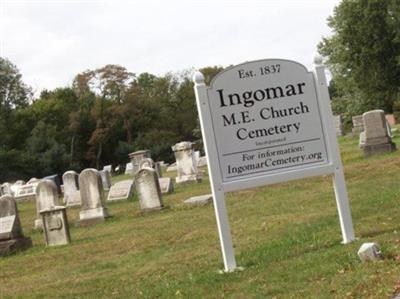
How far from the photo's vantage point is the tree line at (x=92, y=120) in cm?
6284

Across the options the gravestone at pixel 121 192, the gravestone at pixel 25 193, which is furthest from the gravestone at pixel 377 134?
the gravestone at pixel 25 193

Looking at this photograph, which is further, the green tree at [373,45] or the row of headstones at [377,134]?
the green tree at [373,45]

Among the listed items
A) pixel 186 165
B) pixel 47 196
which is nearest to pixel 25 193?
pixel 186 165

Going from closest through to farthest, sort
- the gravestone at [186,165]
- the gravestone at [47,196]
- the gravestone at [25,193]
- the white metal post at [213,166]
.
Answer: the white metal post at [213,166] < the gravestone at [47,196] < the gravestone at [186,165] < the gravestone at [25,193]

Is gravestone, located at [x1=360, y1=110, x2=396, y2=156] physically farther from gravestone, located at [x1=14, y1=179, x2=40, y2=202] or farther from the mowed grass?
gravestone, located at [x1=14, y1=179, x2=40, y2=202]

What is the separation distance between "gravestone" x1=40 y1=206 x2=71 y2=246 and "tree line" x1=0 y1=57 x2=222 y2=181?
42.8 m

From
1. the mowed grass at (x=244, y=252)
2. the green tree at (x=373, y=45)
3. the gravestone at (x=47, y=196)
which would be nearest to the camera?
the mowed grass at (x=244, y=252)

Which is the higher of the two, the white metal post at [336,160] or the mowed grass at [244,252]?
the white metal post at [336,160]

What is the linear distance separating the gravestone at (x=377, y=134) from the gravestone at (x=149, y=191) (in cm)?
765

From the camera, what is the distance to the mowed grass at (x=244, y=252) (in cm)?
682

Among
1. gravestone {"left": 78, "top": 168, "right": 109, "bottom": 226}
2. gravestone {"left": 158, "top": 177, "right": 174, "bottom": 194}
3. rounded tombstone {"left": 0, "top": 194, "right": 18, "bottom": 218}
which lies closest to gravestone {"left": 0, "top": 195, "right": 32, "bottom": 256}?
Result: rounded tombstone {"left": 0, "top": 194, "right": 18, "bottom": 218}

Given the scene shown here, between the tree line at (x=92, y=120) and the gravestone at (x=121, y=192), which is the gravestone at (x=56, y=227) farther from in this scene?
the tree line at (x=92, y=120)

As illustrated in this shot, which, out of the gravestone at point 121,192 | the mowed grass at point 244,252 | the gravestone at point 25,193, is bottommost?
the mowed grass at point 244,252

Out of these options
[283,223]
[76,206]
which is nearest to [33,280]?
[283,223]
